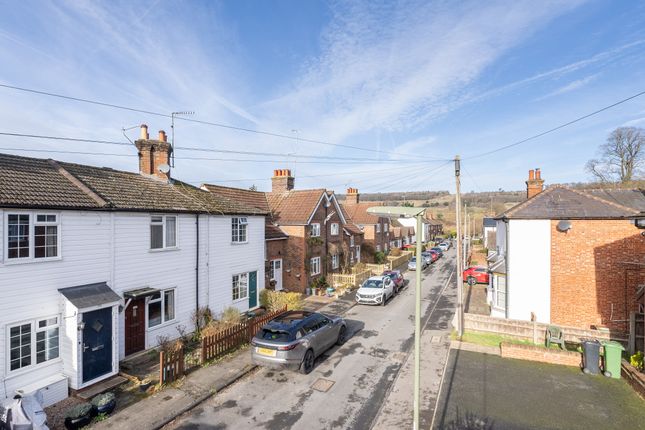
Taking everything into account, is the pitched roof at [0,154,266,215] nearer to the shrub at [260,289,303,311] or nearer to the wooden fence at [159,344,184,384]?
the wooden fence at [159,344,184,384]

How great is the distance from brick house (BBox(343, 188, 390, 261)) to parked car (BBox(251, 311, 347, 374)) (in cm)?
2616

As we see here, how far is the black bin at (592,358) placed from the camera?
37.3 feet

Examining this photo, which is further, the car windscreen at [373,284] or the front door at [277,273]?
the car windscreen at [373,284]

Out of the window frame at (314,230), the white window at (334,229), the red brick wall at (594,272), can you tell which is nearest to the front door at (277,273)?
the window frame at (314,230)

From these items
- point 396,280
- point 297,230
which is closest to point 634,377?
point 396,280

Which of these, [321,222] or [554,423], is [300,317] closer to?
[554,423]

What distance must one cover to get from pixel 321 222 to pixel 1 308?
19.6 m

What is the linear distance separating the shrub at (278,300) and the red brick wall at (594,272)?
12.8m

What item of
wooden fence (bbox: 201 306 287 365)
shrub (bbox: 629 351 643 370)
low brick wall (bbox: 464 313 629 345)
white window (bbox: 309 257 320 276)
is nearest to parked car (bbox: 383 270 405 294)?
white window (bbox: 309 257 320 276)

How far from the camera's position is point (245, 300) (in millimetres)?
18188

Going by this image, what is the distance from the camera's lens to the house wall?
1599cm

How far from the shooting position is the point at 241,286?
59.4 feet

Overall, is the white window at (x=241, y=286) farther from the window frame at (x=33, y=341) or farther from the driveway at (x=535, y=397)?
the driveway at (x=535, y=397)

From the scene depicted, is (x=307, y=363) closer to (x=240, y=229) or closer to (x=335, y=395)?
(x=335, y=395)
